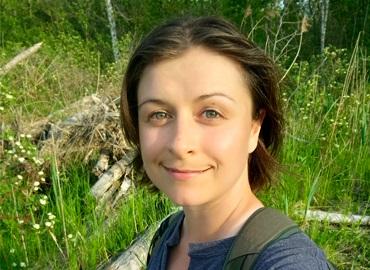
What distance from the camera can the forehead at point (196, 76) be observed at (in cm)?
126

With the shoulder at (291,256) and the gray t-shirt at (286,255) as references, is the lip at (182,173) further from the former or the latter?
the shoulder at (291,256)

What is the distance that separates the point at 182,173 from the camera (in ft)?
4.30

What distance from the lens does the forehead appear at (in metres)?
1.26

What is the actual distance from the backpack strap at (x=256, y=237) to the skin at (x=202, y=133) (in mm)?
147

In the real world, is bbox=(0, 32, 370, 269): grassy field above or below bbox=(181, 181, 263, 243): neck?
below

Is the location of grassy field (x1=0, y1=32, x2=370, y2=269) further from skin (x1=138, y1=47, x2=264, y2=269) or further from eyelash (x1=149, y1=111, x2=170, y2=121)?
eyelash (x1=149, y1=111, x2=170, y2=121)

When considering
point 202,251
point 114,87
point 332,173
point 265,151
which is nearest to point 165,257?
point 202,251

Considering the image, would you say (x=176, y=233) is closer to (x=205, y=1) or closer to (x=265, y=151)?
(x=265, y=151)

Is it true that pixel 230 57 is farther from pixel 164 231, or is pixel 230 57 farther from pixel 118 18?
pixel 118 18

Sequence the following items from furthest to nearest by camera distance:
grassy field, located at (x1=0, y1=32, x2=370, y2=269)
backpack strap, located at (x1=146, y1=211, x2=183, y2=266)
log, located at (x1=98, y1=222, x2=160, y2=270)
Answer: grassy field, located at (x1=0, y1=32, x2=370, y2=269) < log, located at (x1=98, y1=222, x2=160, y2=270) < backpack strap, located at (x1=146, y1=211, x2=183, y2=266)

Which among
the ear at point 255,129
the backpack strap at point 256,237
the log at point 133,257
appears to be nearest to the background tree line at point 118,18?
the log at point 133,257

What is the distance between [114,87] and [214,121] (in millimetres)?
4160

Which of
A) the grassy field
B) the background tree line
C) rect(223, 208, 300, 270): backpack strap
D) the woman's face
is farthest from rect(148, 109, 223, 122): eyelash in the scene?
the background tree line

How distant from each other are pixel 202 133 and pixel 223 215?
0.24m
